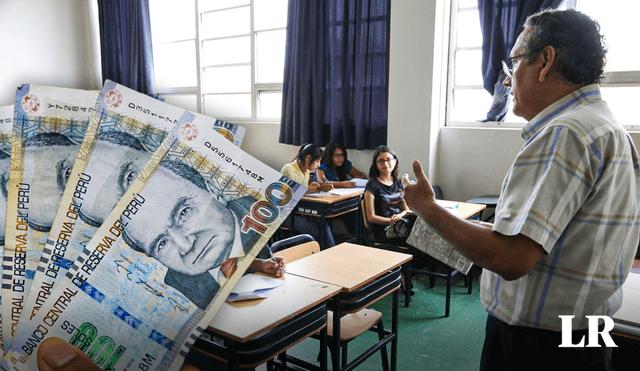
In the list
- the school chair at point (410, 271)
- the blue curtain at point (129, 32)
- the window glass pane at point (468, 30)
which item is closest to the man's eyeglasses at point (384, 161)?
the school chair at point (410, 271)

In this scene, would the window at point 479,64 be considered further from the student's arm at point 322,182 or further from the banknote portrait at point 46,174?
the banknote portrait at point 46,174

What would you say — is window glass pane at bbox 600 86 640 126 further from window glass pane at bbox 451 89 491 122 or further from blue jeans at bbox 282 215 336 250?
blue jeans at bbox 282 215 336 250

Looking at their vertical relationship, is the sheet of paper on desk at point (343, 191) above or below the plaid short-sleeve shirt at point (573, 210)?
below

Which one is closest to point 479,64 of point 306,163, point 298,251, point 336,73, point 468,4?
point 468,4

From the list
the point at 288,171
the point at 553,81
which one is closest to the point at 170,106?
the point at 553,81

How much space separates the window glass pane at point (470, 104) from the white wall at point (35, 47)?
4140mm

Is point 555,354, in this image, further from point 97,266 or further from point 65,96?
point 65,96

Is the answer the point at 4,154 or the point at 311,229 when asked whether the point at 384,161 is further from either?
the point at 4,154

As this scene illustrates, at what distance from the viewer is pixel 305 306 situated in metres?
1.54

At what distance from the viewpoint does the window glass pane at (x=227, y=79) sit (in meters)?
5.96

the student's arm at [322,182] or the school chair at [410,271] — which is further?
the student's arm at [322,182]

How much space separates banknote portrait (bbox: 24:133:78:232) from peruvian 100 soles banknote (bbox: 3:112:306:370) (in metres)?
0.07

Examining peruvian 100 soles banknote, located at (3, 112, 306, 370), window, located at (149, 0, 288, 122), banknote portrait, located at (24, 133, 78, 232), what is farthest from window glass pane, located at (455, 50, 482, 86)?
banknote portrait, located at (24, 133, 78, 232)

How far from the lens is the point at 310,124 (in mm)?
5199
